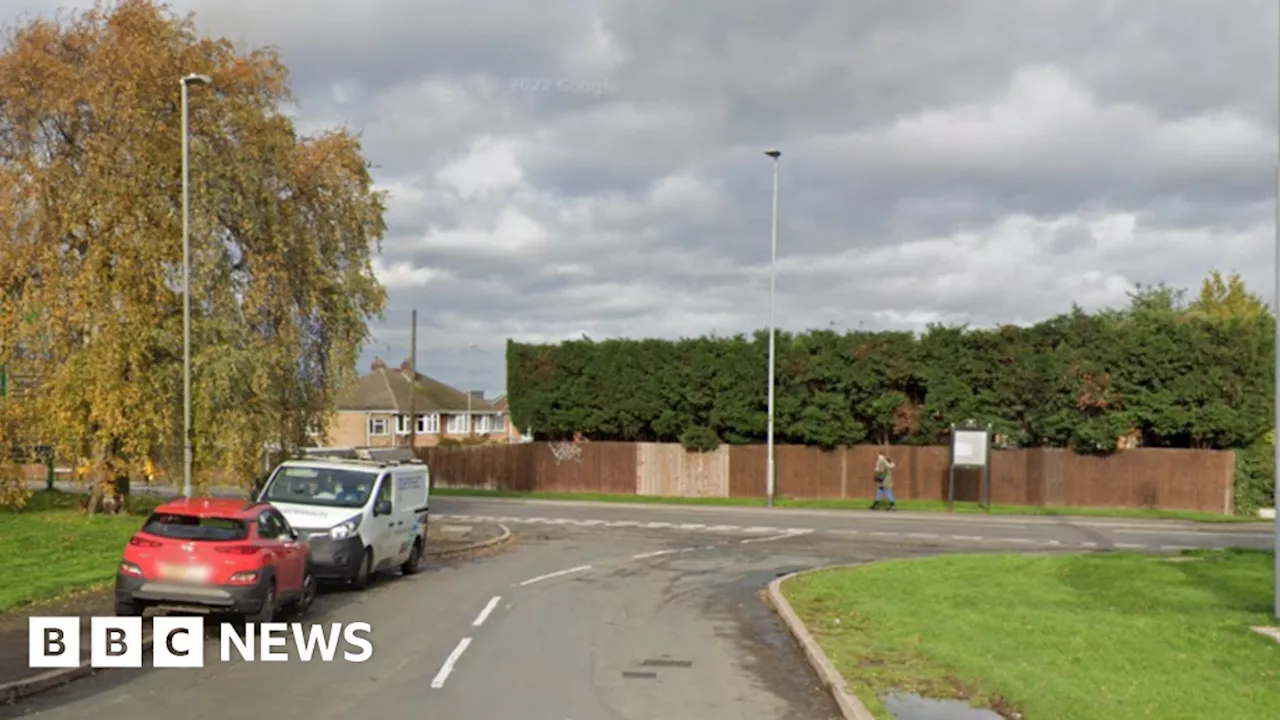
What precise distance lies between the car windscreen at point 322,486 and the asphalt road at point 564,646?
152 cm

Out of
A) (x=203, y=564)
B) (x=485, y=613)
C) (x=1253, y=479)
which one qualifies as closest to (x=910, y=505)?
(x=1253, y=479)

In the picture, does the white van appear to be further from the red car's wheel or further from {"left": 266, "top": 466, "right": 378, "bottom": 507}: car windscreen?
the red car's wheel

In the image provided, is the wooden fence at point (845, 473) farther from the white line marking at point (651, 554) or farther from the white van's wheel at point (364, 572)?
the white van's wheel at point (364, 572)

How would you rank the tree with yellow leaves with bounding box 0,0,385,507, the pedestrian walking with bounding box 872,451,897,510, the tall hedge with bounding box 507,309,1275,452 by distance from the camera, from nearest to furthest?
1. the tree with yellow leaves with bounding box 0,0,385,507
2. the pedestrian walking with bounding box 872,451,897,510
3. the tall hedge with bounding box 507,309,1275,452

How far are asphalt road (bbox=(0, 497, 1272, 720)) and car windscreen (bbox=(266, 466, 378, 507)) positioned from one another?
4.98ft

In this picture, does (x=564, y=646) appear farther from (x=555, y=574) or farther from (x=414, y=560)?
(x=414, y=560)

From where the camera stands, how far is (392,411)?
267 ft

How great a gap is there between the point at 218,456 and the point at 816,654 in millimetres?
16964

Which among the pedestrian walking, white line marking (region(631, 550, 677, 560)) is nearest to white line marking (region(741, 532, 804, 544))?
white line marking (region(631, 550, 677, 560))

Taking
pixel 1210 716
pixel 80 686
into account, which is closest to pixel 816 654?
pixel 1210 716

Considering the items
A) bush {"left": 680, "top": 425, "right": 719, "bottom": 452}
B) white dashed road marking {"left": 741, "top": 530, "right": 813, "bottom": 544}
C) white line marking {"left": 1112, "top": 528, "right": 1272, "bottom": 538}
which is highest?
bush {"left": 680, "top": 425, "right": 719, "bottom": 452}

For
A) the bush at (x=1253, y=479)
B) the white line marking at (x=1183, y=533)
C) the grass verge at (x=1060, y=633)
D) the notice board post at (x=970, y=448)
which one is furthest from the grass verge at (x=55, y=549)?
the bush at (x=1253, y=479)

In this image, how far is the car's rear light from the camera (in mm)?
12695

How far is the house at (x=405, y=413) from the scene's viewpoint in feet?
267
